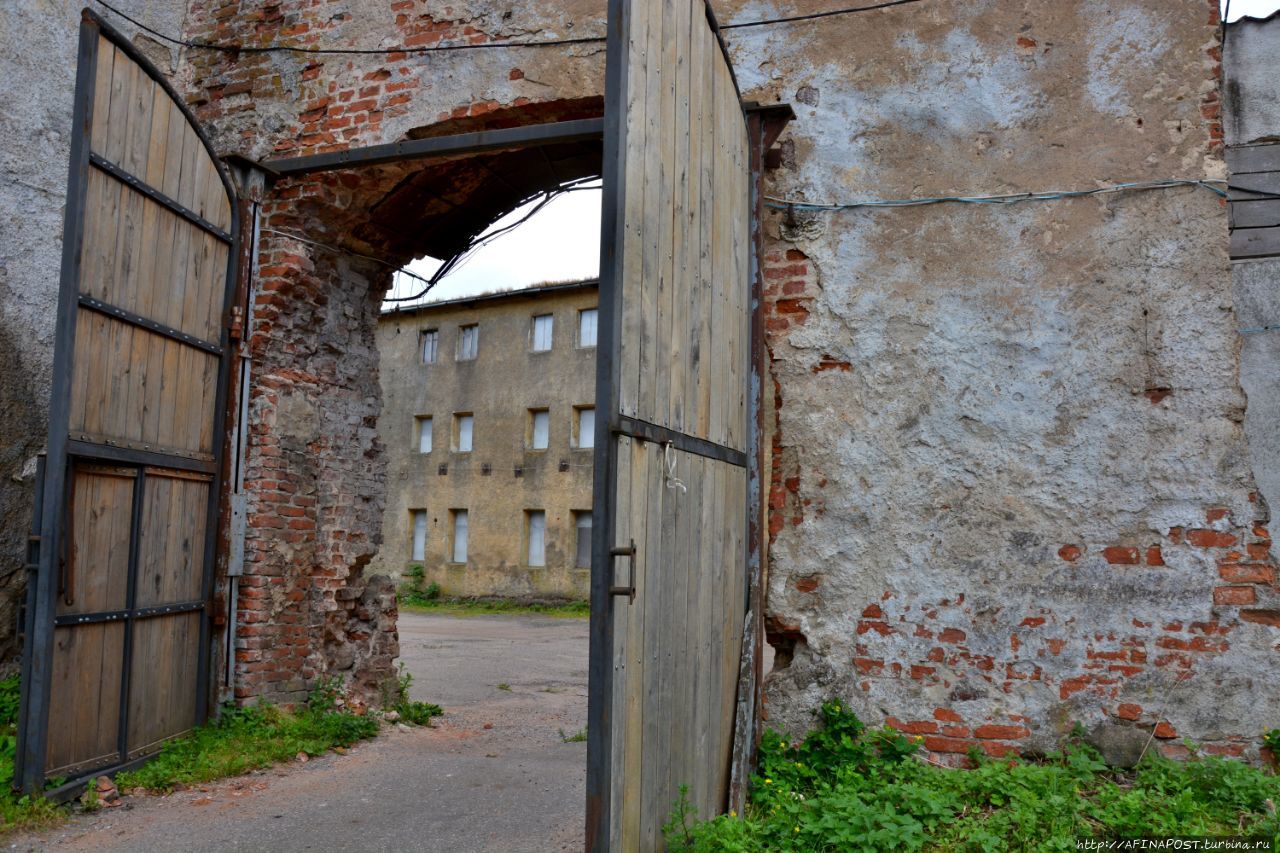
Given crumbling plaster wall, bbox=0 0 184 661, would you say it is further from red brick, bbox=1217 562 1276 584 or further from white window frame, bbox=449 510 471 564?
white window frame, bbox=449 510 471 564

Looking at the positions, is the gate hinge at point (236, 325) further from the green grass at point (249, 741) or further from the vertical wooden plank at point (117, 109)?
the green grass at point (249, 741)

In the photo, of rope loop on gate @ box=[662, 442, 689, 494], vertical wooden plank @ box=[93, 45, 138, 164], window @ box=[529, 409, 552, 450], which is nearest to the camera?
rope loop on gate @ box=[662, 442, 689, 494]

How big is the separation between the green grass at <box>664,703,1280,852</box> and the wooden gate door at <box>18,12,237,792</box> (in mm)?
3016

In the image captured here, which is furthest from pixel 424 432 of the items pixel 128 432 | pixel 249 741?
pixel 128 432

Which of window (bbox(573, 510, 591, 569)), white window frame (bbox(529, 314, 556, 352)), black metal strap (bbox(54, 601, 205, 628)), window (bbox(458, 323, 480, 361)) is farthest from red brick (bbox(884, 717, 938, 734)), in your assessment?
window (bbox(458, 323, 480, 361))

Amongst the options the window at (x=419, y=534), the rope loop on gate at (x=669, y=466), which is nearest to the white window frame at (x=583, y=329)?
the window at (x=419, y=534)

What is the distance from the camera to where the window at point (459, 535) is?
79.3 ft

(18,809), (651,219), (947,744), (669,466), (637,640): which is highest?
→ (651,219)

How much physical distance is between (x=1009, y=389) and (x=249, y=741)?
4632mm

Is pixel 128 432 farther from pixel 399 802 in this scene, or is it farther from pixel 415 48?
pixel 415 48

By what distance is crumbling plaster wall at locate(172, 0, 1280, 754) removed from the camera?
4.62 meters

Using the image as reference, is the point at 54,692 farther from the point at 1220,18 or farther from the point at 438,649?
the point at 438,649

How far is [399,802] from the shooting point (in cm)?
514

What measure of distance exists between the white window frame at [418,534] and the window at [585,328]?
6125 millimetres
